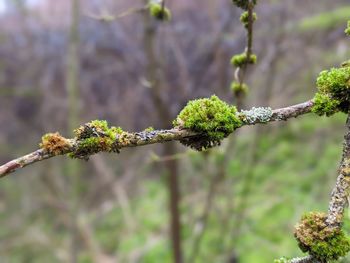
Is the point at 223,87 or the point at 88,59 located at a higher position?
the point at 88,59

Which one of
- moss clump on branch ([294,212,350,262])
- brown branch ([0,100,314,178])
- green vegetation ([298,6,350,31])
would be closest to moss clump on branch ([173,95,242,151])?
brown branch ([0,100,314,178])

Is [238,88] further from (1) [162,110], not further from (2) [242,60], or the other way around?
(1) [162,110]

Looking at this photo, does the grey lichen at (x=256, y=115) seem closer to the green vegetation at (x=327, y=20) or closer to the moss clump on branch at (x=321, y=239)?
the moss clump on branch at (x=321, y=239)

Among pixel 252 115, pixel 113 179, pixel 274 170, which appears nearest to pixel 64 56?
pixel 113 179

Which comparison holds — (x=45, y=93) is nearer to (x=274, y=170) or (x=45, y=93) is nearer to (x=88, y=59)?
(x=88, y=59)

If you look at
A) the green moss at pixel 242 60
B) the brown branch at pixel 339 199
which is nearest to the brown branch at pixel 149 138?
the brown branch at pixel 339 199
